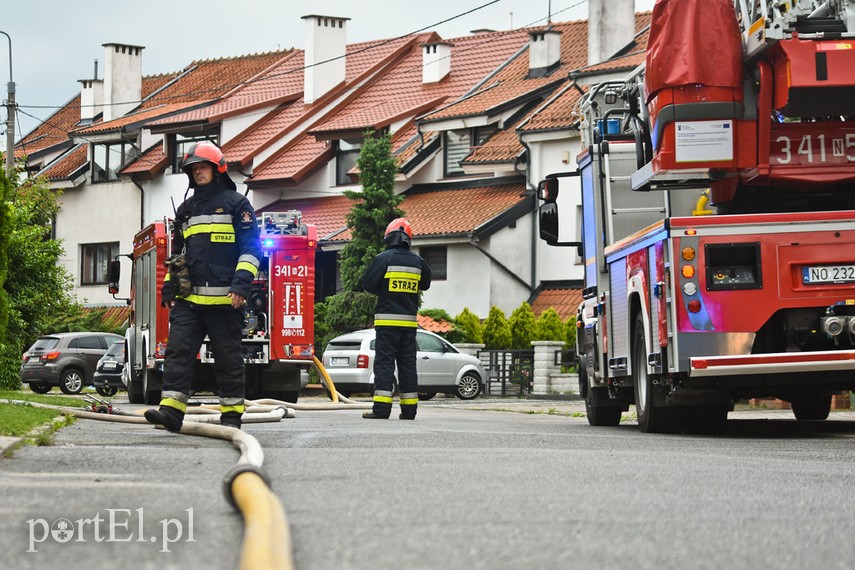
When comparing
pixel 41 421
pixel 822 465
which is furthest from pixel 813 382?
pixel 41 421

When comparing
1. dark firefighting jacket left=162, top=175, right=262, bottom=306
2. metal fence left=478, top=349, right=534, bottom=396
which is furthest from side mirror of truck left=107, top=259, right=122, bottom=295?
dark firefighting jacket left=162, top=175, right=262, bottom=306

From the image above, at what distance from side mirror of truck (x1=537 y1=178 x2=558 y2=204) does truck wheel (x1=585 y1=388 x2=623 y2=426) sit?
203cm

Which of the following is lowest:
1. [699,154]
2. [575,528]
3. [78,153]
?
[575,528]

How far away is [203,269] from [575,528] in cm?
667

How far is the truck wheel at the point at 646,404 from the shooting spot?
1464 centimetres

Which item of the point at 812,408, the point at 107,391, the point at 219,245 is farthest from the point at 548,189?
the point at 107,391

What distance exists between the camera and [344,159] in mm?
49469

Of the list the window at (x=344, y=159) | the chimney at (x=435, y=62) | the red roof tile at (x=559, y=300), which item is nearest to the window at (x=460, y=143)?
the window at (x=344, y=159)

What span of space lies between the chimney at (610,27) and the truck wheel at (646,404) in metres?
30.4

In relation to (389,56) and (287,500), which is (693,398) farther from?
(389,56)

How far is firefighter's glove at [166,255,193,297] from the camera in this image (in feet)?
41.4

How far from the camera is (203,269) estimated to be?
12672 millimetres

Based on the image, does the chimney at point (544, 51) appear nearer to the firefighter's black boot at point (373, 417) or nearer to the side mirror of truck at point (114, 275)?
the side mirror of truck at point (114, 275)

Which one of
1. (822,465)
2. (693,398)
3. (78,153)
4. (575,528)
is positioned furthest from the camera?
(78,153)
